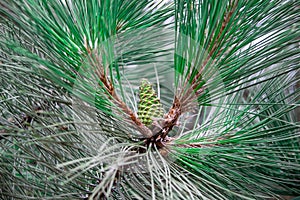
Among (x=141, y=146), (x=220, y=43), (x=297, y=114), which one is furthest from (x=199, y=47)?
(x=297, y=114)

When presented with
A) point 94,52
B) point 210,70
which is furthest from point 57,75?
point 210,70

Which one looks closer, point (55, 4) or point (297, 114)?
point (55, 4)

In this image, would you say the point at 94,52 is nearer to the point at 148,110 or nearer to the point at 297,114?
the point at 148,110

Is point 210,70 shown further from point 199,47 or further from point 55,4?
point 55,4

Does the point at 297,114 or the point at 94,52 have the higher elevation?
the point at 94,52

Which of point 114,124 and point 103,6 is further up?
point 103,6

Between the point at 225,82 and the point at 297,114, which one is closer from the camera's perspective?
the point at 225,82

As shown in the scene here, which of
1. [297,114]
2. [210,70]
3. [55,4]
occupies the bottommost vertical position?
[297,114]

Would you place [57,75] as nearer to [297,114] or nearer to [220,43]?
[220,43]
